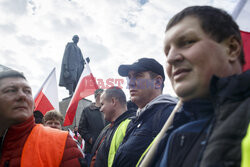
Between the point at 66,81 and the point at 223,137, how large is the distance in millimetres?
9485

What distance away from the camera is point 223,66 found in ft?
3.44

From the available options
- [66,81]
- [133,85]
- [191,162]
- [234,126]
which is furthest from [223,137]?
[66,81]

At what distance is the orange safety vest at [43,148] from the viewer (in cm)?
193

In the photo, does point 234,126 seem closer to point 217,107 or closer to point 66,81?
point 217,107

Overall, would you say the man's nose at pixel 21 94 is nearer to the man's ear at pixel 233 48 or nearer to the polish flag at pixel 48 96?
the man's ear at pixel 233 48

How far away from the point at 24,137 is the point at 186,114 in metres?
1.57

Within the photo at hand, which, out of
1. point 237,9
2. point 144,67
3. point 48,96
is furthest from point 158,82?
point 48,96

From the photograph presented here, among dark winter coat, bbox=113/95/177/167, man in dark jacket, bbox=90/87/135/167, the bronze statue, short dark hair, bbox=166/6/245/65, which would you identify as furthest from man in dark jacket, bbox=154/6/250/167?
the bronze statue

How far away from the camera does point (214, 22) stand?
114 cm

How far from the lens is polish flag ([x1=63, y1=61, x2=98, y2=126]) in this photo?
216 inches

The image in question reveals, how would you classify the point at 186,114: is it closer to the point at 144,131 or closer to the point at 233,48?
the point at 233,48

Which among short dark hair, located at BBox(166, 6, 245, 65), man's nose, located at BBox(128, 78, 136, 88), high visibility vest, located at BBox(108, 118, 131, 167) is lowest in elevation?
high visibility vest, located at BBox(108, 118, 131, 167)

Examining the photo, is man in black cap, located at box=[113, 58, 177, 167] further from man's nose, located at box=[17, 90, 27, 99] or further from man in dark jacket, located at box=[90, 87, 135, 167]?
man's nose, located at box=[17, 90, 27, 99]

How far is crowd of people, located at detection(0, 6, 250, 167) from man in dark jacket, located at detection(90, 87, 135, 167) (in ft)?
1.61
